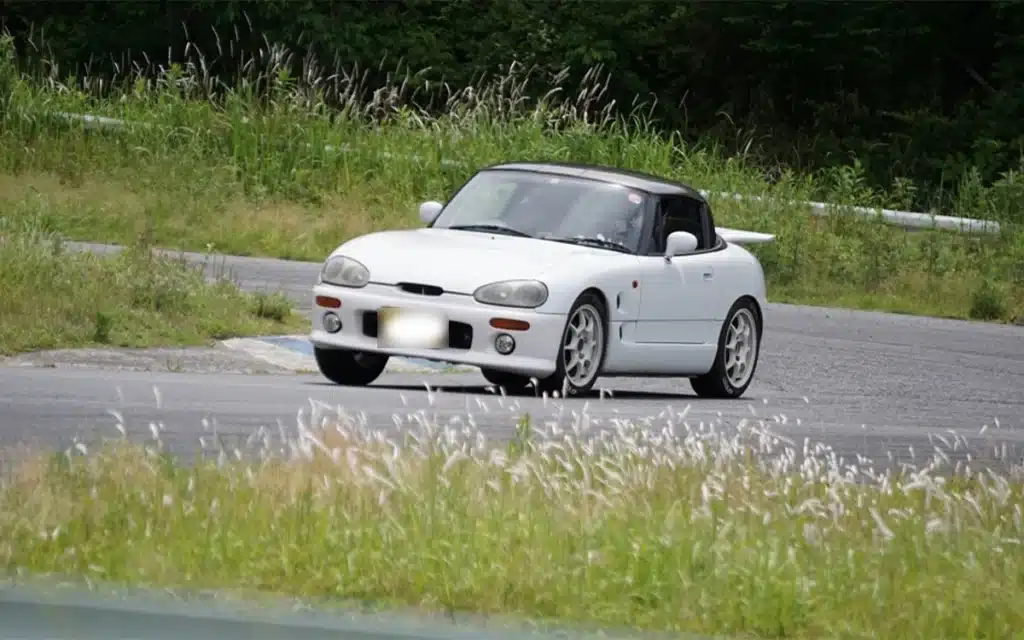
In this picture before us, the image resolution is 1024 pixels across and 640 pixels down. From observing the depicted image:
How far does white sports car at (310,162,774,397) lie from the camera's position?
A: 38.4 ft

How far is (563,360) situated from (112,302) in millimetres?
3580

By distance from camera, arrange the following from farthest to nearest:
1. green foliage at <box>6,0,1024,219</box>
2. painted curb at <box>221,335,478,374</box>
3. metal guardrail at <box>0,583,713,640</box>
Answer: green foliage at <box>6,0,1024,219</box> < painted curb at <box>221,335,478,374</box> < metal guardrail at <box>0,583,713,640</box>

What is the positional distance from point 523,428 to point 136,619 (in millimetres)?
2590

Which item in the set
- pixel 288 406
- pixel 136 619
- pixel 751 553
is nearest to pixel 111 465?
pixel 136 619

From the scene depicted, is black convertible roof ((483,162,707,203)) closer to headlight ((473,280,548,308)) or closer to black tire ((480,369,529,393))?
black tire ((480,369,529,393))

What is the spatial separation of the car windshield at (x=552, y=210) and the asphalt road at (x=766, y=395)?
1009 mm

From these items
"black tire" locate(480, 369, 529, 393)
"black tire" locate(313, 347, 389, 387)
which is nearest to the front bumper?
"black tire" locate(313, 347, 389, 387)

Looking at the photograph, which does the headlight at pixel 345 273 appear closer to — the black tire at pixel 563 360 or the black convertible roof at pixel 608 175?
the black tire at pixel 563 360

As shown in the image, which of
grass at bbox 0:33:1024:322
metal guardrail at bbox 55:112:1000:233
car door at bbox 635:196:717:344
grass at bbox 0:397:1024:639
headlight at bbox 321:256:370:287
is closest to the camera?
grass at bbox 0:397:1024:639

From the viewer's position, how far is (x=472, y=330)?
11711 millimetres

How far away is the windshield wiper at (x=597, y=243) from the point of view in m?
12.8

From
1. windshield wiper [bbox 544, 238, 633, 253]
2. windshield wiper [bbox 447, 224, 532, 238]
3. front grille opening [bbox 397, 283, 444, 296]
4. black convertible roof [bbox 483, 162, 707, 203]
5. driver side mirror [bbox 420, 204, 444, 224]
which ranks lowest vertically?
front grille opening [bbox 397, 283, 444, 296]

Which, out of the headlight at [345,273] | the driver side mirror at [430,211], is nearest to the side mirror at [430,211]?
the driver side mirror at [430,211]

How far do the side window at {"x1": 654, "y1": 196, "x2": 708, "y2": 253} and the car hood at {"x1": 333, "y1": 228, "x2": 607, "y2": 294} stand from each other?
0.94 meters
